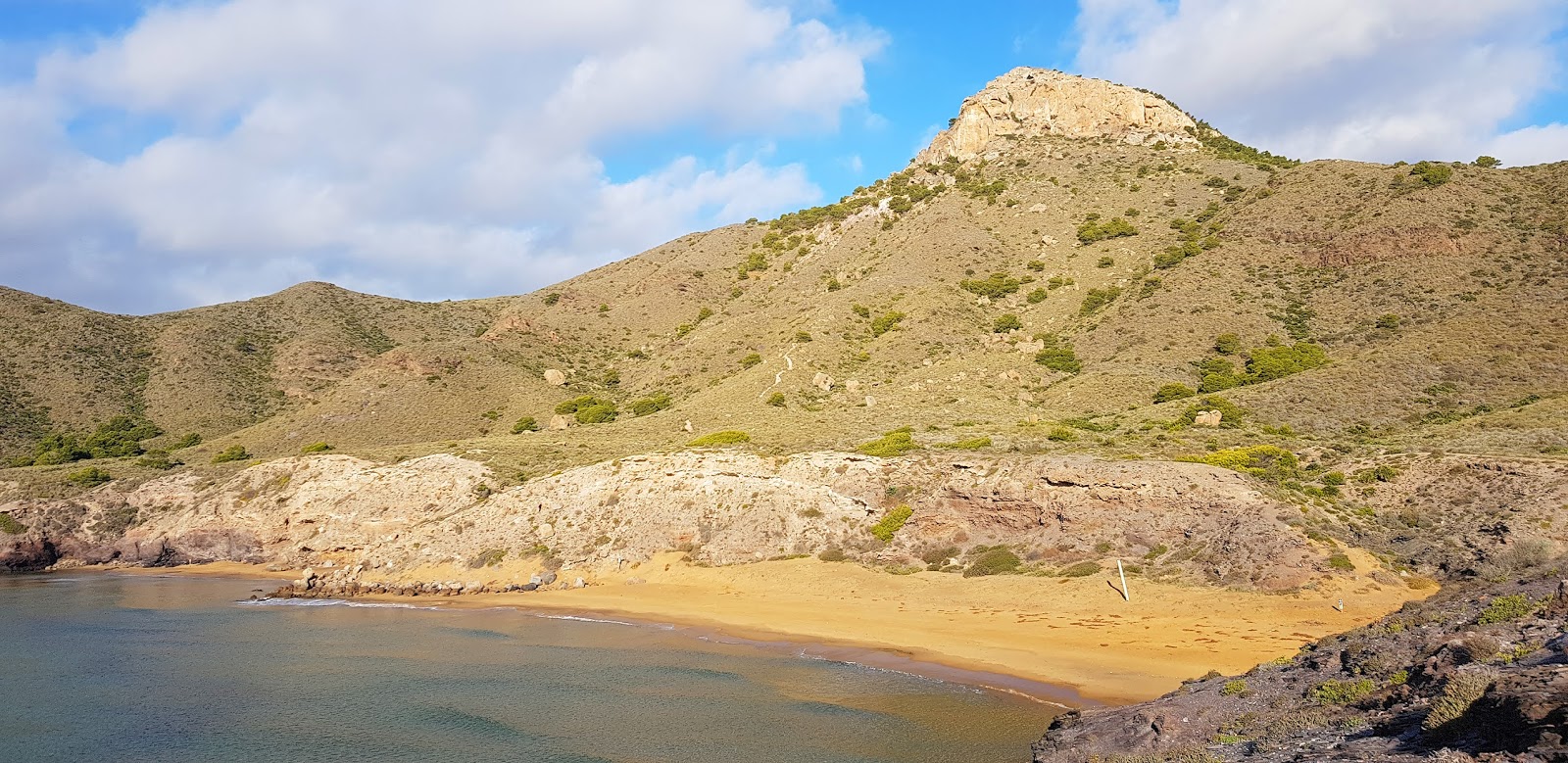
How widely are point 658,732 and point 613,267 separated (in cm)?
10468

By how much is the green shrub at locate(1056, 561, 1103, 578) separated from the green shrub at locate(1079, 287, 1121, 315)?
1829 inches

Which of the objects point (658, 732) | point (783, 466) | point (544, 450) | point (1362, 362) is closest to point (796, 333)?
point (544, 450)

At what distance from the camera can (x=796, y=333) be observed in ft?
238

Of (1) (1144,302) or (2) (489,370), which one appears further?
(2) (489,370)

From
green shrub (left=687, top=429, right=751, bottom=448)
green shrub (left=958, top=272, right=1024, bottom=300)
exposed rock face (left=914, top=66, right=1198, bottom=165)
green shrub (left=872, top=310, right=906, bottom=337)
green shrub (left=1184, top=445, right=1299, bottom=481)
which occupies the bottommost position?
green shrub (left=1184, top=445, right=1299, bottom=481)

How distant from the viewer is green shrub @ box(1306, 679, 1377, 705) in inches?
518

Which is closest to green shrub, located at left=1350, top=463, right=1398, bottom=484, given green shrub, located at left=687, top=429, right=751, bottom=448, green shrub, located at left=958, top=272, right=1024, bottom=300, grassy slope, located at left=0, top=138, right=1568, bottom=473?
grassy slope, located at left=0, top=138, right=1568, bottom=473

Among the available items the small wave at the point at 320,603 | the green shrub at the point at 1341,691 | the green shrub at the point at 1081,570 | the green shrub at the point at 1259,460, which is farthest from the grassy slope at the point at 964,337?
the green shrub at the point at 1341,691

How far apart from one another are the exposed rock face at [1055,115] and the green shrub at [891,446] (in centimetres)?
8259

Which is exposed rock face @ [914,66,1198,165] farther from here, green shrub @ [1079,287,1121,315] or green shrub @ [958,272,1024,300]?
green shrub @ [1079,287,1121,315]

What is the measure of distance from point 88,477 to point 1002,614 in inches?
2249

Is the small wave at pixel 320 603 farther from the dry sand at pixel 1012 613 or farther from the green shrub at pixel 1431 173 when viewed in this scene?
the green shrub at pixel 1431 173

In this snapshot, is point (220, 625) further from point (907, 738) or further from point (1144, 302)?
point (1144, 302)

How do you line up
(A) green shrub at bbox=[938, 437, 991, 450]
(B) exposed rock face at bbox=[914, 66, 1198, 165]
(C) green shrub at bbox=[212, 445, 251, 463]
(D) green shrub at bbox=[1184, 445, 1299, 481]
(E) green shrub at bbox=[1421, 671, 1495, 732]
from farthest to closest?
(B) exposed rock face at bbox=[914, 66, 1198, 165] < (C) green shrub at bbox=[212, 445, 251, 463] < (A) green shrub at bbox=[938, 437, 991, 450] < (D) green shrub at bbox=[1184, 445, 1299, 481] < (E) green shrub at bbox=[1421, 671, 1495, 732]
